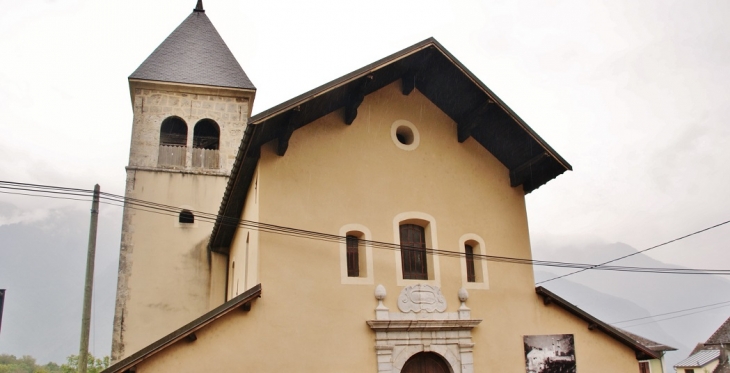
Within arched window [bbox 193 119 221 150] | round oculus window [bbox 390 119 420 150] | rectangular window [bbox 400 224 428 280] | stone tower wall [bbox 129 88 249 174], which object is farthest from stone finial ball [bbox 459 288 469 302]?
arched window [bbox 193 119 221 150]

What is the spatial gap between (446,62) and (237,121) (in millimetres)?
11481

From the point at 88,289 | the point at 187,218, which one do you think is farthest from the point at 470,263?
the point at 187,218

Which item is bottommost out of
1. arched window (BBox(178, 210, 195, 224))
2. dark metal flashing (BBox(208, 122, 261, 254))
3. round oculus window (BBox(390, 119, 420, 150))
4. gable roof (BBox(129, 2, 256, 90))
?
dark metal flashing (BBox(208, 122, 261, 254))

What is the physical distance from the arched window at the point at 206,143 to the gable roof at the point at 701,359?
3848 cm

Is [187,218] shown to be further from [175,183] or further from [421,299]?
[421,299]

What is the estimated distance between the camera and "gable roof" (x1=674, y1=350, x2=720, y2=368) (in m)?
44.9

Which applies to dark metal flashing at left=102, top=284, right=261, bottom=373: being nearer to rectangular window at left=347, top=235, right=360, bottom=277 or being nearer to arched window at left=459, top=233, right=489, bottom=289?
rectangular window at left=347, top=235, right=360, bottom=277

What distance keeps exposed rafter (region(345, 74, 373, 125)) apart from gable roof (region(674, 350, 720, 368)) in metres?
40.8

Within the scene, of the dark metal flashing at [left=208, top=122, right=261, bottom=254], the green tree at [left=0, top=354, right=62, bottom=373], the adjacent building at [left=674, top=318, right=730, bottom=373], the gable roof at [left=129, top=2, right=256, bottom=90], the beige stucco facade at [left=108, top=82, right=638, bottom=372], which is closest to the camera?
the beige stucco facade at [left=108, top=82, right=638, bottom=372]

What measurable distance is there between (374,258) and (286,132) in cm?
318

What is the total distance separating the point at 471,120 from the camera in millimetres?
14914

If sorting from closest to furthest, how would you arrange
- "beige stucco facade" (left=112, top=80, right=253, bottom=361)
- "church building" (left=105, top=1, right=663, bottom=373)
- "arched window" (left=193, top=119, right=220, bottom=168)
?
"church building" (left=105, top=1, right=663, bottom=373) → "beige stucco facade" (left=112, top=80, right=253, bottom=361) → "arched window" (left=193, top=119, right=220, bottom=168)

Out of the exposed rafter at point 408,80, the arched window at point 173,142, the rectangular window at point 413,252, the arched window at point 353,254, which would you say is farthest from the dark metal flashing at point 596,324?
the arched window at point 173,142

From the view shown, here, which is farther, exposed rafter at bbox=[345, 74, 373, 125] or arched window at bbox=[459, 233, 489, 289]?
arched window at bbox=[459, 233, 489, 289]
